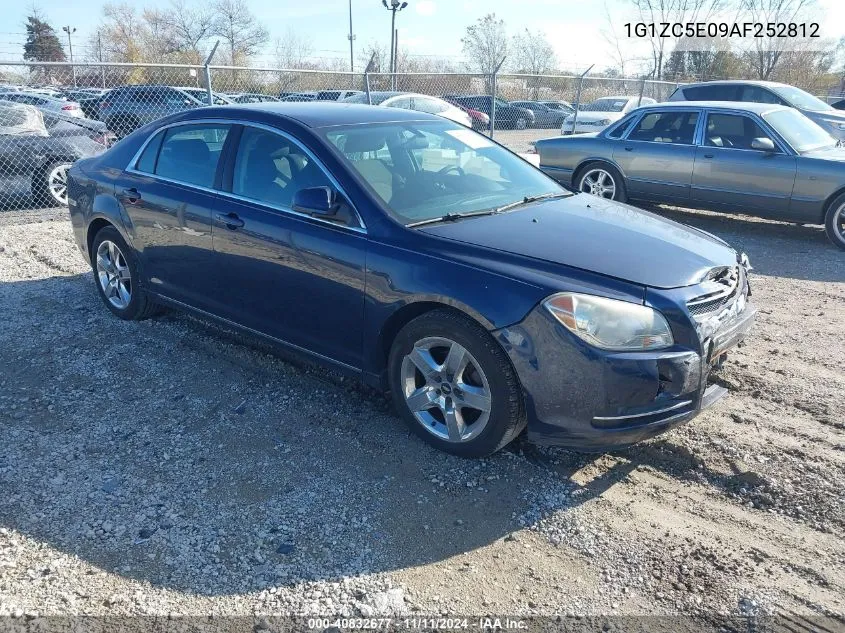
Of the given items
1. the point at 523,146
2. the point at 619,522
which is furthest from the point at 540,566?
the point at 523,146

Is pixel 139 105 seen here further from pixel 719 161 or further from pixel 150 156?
pixel 719 161

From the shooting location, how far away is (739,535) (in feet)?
9.69

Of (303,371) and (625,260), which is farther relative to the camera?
(303,371)

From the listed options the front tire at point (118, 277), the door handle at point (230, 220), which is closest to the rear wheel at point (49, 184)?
the front tire at point (118, 277)

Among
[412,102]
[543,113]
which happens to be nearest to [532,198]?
[412,102]

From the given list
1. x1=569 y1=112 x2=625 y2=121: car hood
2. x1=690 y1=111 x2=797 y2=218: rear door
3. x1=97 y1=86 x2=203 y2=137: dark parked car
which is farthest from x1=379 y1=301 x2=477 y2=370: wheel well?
x1=569 y1=112 x2=625 y2=121: car hood

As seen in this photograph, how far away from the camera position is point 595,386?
3006 mm

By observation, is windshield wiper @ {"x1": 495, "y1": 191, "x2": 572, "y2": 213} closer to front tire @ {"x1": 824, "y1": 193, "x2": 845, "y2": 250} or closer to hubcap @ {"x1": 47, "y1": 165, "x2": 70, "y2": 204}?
front tire @ {"x1": 824, "y1": 193, "x2": 845, "y2": 250}

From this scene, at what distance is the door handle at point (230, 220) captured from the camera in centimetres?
416

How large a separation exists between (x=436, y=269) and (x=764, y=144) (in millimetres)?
6478

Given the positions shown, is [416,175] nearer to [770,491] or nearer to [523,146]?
[770,491]

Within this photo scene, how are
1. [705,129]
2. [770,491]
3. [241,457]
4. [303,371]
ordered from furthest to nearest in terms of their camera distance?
[705,129] < [303,371] < [241,457] < [770,491]

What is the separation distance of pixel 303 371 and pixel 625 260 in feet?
7.34

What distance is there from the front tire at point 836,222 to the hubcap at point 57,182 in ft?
32.3
